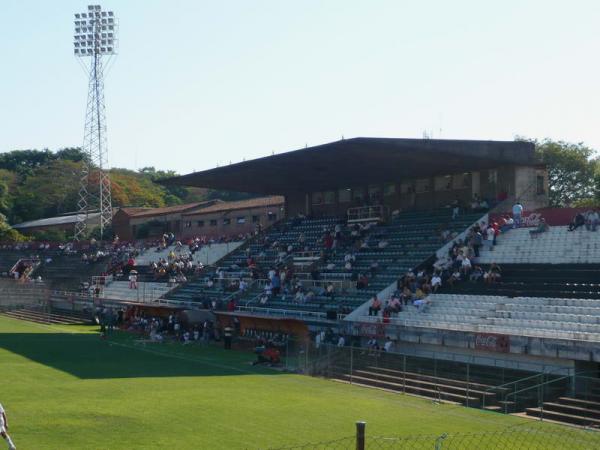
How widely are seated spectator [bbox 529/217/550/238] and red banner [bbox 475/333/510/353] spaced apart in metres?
8.84

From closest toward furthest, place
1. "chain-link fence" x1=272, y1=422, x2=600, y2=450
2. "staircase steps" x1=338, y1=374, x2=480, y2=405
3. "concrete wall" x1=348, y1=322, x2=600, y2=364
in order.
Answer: "chain-link fence" x1=272, y1=422, x2=600, y2=450 < "staircase steps" x1=338, y1=374, x2=480, y2=405 < "concrete wall" x1=348, y1=322, x2=600, y2=364

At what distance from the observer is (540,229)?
Answer: 33625mm

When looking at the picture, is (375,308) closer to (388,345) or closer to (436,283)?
(436,283)

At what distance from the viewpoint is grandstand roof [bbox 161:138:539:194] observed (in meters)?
34.4

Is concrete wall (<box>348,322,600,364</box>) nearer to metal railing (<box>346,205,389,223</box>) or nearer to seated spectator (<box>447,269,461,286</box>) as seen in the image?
seated spectator (<box>447,269,461,286</box>)

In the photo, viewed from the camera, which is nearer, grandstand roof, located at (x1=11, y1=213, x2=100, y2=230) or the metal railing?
the metal railing

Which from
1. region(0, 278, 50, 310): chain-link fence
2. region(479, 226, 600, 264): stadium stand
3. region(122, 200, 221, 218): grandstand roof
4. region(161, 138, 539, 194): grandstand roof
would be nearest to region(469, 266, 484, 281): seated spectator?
region(479, 226, 600, 264): stadium stand

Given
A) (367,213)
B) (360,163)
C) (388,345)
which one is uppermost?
(360,163)

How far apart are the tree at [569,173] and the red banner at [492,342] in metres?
41.9

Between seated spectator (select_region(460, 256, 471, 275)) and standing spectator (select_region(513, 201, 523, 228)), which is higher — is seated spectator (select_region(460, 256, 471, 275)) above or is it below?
below

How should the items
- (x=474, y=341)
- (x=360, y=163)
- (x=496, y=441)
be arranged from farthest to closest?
(x=360, y=163) → (x=474, y=341) → (x=496, y=441)

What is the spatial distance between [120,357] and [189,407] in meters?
11.6

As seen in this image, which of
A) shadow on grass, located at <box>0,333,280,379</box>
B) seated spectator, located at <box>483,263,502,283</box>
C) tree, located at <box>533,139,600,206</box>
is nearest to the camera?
shadow on grass, located at <box>0,333,280,379</box>

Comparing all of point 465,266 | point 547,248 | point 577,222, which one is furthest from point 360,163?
point 577,222
